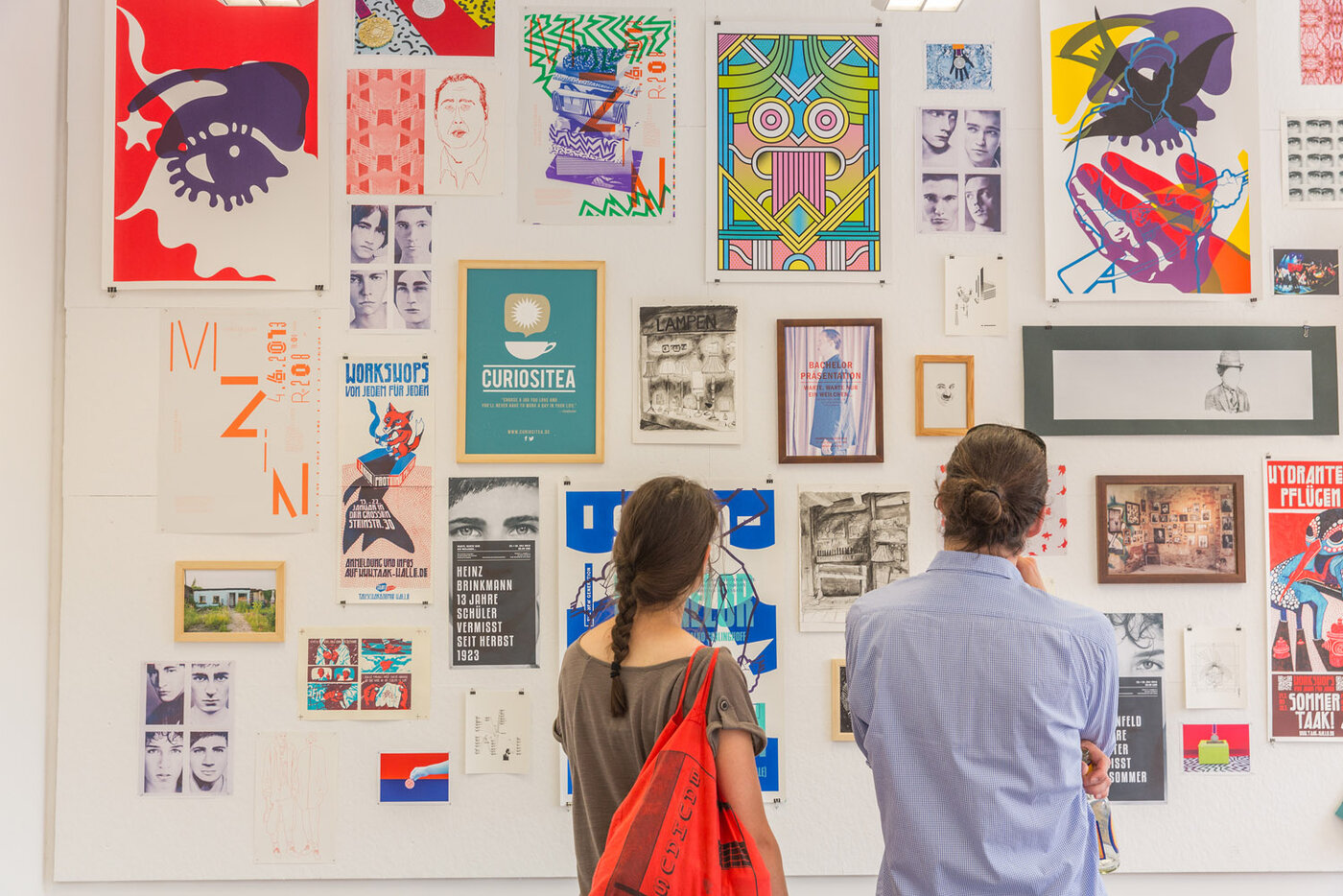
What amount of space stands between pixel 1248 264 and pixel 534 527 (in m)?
1.71

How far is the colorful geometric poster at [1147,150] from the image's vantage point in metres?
2.07

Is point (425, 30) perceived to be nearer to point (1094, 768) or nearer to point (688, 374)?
point (688, 374)

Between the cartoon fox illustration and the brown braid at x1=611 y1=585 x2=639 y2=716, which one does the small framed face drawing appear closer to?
the brown braid at x1=611 y1=585 x2=639 y2=716

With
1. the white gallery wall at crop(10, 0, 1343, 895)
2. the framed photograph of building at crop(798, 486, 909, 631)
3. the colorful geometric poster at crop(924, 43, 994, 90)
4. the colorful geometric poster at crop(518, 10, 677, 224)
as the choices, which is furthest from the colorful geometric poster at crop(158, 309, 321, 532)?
the colorful geometric poster at crop(924, 43, 994, 90)

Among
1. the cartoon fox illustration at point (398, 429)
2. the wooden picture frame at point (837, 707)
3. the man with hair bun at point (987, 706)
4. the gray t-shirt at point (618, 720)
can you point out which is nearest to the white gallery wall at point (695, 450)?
the wooden picture frame at point (837, 707)

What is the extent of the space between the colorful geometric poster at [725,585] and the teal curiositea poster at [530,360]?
0.14 metres

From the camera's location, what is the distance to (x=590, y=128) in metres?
2.06

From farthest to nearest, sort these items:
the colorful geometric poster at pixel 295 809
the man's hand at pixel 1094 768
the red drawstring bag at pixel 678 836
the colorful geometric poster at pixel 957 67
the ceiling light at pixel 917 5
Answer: the colorful geometric poster at pixel 957 67
the colorful geometric poster at pixel 295 809
the ceiling light at pixel 917 5
the man's hand at pixel 1094 768
the red drawstring bag at pixel 678 836

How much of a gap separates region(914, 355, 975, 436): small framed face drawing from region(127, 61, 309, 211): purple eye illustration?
1.48m

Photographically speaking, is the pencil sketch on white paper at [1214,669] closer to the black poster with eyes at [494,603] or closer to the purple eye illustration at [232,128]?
the black poster with eyes at [494,603]

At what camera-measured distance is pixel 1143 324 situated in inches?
81.7

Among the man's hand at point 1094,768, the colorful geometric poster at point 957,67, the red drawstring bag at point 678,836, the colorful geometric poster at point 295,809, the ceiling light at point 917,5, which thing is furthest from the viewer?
the colorful geometric poster at point 957,67

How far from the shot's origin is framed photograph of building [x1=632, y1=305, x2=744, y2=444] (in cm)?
203

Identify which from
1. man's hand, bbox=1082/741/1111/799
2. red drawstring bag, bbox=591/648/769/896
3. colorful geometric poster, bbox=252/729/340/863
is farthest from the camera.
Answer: colorful geometric poster, bbox=252/729/340/863
